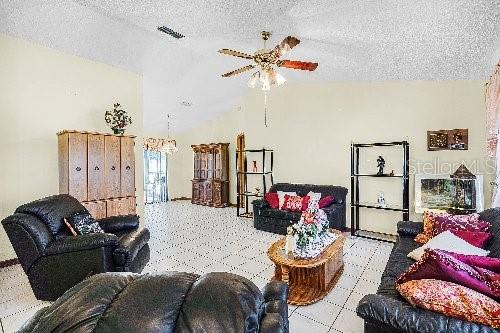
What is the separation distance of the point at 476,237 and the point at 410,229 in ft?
2.47

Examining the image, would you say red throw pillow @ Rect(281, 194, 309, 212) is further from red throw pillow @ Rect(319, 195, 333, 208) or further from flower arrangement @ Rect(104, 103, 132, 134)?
flower arrangement @ Rect(104, 103, 132, 134)

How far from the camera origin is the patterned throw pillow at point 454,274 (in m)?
1.57

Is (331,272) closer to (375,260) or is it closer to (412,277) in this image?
(375,260)

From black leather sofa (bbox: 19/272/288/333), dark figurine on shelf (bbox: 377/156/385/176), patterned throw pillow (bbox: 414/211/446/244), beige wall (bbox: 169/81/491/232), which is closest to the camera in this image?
black leather sofa (bbox: 19/272/288/333)

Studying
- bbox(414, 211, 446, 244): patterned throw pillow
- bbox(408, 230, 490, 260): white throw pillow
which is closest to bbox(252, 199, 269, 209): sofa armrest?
bbox(414, 211, 446, 244): patterned throw pillow

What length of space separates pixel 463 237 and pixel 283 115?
4.49 meters

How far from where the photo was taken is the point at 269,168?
711cm

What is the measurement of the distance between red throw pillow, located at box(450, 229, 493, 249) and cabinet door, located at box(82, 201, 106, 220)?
4.59 meters

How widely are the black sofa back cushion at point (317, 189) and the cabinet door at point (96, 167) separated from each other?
3.41 metres

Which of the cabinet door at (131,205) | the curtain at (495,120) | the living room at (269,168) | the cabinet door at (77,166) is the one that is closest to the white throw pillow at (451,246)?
the living room at (269,168)

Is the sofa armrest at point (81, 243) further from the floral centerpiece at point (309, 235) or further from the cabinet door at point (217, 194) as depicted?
A: the cabinet door at point (217, 194)

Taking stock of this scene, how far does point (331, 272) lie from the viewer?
332cm

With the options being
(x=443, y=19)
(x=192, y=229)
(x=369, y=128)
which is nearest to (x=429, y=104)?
(x=369, y=128)

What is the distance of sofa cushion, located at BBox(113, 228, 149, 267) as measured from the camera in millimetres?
2872
